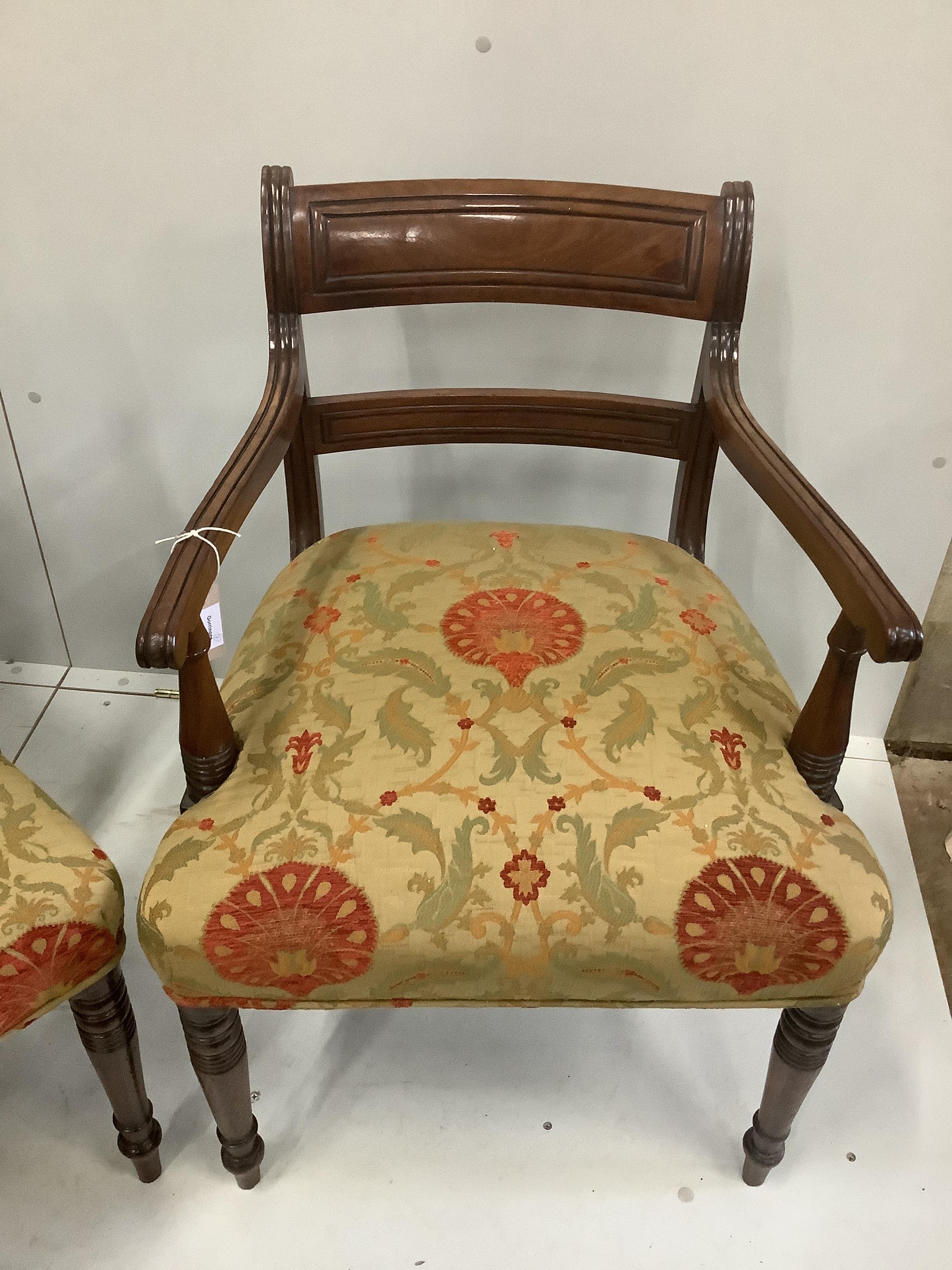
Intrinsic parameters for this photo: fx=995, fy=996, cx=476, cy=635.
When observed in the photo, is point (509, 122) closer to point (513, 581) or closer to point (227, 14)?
point (227, 14)

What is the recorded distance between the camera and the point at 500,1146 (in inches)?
44.8

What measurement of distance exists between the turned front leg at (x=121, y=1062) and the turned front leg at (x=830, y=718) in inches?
25.7

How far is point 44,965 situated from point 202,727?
23cm

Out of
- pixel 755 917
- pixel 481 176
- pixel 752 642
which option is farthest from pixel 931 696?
pixel 481 176

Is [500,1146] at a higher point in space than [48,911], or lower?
lower

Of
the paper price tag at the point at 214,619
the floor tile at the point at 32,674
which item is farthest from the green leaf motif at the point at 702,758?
the floor tile at the point at 32,674

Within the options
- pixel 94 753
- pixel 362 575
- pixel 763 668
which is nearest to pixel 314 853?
pixel 362 575

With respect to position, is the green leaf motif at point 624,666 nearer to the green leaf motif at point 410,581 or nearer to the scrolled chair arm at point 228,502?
the green leaf motif at point 410,581

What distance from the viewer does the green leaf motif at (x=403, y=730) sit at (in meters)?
0.87

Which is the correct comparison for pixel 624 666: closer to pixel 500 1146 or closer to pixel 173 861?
pixel 173 861

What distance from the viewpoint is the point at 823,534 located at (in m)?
0.86

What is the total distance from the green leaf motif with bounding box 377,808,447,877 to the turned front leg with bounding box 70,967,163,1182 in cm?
30

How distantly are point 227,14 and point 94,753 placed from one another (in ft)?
3.46

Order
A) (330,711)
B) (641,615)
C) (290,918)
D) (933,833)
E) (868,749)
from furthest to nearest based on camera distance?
Answer: (868,749), (933,833), (641,615), (330,711), (290,918)
